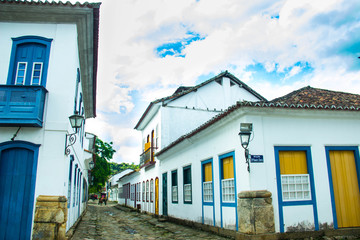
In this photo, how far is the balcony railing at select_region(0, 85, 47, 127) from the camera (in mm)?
7855

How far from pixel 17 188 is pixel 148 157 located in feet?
42.0

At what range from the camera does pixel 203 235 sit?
9.78 m

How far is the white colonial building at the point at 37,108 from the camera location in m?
7.83

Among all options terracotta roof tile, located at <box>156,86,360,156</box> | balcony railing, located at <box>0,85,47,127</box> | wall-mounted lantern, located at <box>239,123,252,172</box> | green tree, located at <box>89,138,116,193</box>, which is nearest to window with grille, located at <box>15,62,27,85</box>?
balcony railing, located at <box>0,85,47,127</box>

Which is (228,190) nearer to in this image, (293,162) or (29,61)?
(293,162)

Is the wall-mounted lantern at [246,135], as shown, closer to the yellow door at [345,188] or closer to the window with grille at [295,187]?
the window with grille at [295,187]

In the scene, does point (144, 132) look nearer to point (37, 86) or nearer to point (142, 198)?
point (142, 198)

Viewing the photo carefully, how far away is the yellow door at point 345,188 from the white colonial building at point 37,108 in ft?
23.6

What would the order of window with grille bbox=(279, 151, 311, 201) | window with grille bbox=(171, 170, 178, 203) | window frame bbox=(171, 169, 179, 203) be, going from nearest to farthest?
1. window with grille bbox=(279, 151, 311, 201)
2. window frame bbox=(171, 169, 179, 203)
3. window with grille bbox=(171, 170, 178, 203)

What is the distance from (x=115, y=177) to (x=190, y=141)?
1751 inches

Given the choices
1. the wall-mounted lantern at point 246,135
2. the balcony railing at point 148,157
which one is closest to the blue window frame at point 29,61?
the wall-mounted lantern at point 246,135

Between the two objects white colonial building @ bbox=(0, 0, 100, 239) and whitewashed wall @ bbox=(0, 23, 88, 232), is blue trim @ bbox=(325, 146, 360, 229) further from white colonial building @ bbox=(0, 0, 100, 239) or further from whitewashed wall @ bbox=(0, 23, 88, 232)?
whitewashed wall @ bbox=(0, 23, 88, 232)

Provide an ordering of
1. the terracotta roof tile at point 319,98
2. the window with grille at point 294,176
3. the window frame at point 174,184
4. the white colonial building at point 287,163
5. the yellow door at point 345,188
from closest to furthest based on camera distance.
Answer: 1. the white colonial building at point 287,163
2. the window with grille at point 294,176
3. the yellow door at point 345,188
4. the terracotta roof tile at point 319,98
5. the window frame at point 174,184

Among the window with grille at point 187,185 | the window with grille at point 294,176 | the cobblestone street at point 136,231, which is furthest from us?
the window with grille at point 187,185
